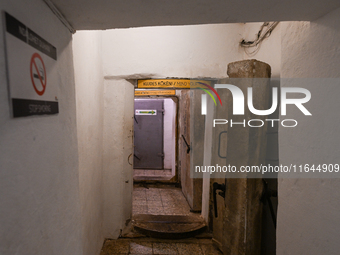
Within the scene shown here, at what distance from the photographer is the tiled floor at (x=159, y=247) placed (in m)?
2.60

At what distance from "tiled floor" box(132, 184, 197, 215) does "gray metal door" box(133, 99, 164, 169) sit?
1.37 metres

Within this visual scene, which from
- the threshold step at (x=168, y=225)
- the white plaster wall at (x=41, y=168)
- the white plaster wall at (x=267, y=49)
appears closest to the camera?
the white plaster wall at (x=41, y=168)

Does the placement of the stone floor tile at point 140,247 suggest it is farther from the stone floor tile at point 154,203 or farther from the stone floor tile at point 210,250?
the stone floor tile at point 154,203

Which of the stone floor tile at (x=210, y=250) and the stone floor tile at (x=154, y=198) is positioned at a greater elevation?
the stone floor tile at (x=154, y=198)

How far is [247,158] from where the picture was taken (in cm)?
187

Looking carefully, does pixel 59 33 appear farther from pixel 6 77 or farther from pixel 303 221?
pixel 303 221

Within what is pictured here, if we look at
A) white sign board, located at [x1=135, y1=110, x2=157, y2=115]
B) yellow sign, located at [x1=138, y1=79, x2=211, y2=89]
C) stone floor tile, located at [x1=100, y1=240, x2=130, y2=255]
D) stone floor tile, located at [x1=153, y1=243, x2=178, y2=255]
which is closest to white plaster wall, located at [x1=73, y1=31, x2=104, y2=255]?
stone floor tile, located at [x1=100, y1=240, x2=130, y2=255]

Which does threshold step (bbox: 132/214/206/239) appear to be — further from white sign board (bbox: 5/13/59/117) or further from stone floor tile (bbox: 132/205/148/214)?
white sign board (bbox: 5/13/59/117)

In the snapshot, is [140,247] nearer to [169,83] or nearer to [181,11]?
[169,83]

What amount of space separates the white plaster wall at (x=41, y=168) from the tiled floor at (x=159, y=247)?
1.64 metres

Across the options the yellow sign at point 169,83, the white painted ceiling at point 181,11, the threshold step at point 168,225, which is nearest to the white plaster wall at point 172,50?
the yellow sign at point 169,83

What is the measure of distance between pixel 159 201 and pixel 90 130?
2557 millimetres

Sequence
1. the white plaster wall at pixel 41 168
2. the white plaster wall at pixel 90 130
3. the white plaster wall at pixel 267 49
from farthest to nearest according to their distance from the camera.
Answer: the white plaster wall at pixel 267 49, the white plaster wall at pixel 90 130, the white plaster wall at pixel 41 168

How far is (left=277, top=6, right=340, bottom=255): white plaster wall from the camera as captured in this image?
38.8 inches
